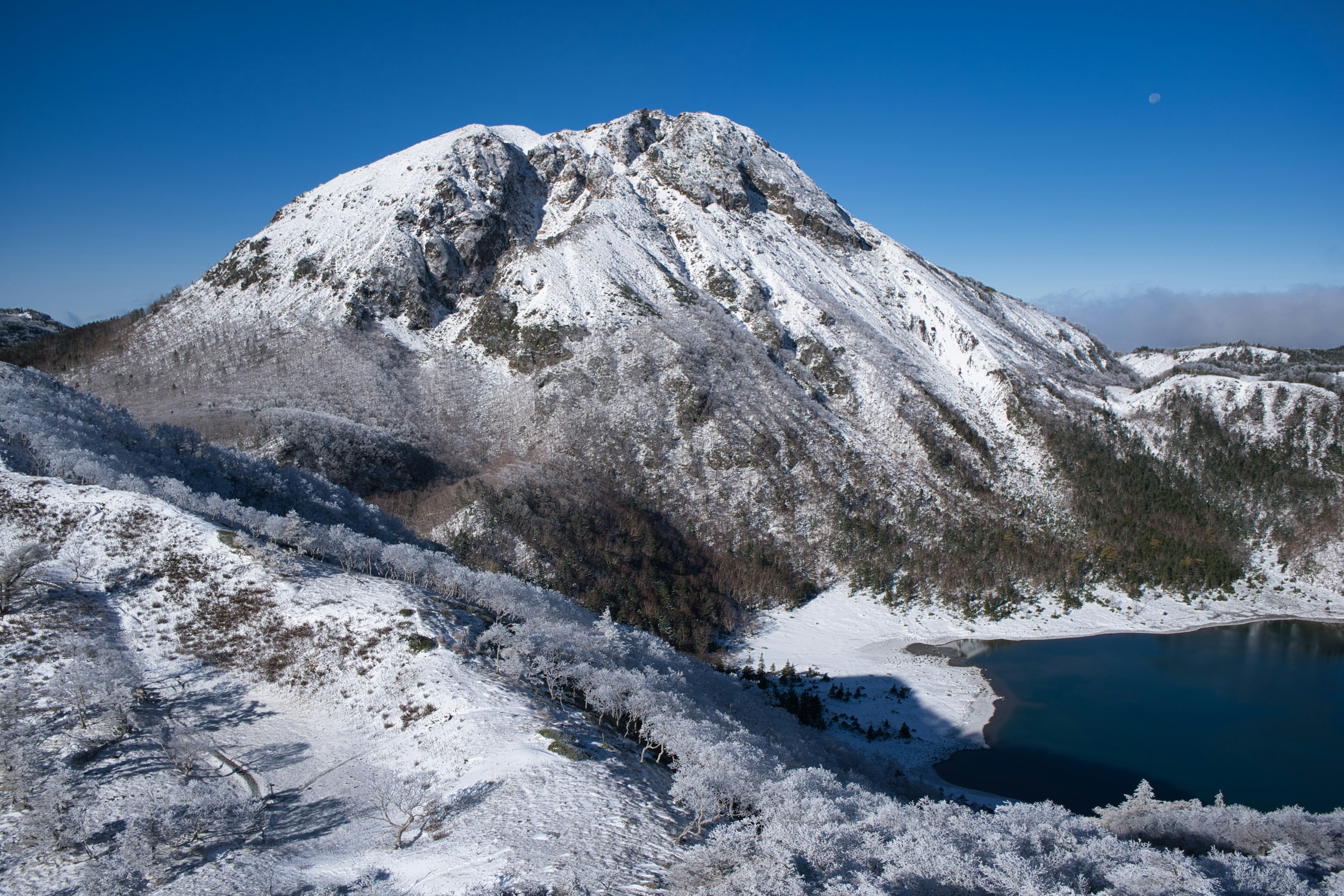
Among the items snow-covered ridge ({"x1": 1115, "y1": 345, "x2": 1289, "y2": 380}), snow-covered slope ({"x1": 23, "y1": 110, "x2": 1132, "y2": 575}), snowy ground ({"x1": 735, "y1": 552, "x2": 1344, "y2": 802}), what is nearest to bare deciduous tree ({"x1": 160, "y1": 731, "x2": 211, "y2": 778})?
snowy ground ({"x1": 735, "y1": 552, "x2": 1344, "y2": 802})

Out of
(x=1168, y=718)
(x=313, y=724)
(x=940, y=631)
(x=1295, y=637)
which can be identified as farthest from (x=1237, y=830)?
(x=1295, y=637)

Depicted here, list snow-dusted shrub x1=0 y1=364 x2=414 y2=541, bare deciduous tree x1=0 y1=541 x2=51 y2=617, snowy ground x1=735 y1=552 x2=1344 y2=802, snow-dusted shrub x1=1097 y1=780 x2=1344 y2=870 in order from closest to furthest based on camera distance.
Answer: snow-dusted shrub x1=1097 y1=780 x2=1344 y2=870, bare deciduous tree x1=0 y1=541 x2=51 y2=617, snow-dusted shrub x1=0 y1=364 x2=414 y2=541, snowy ground x1=735 y1=552 x2=1344 y2=802

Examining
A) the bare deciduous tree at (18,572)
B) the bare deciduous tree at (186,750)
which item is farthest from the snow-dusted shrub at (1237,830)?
the bare deciduous tree at (18,572)

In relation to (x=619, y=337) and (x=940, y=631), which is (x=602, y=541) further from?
(x=619, y=337)

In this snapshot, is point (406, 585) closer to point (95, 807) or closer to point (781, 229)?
point (95, 807)

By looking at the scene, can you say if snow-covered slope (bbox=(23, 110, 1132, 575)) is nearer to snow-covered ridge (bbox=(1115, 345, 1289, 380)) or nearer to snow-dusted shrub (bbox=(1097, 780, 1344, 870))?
snow-covered ridge (bbox=(1115, 345, 1289, 380))
